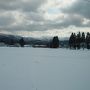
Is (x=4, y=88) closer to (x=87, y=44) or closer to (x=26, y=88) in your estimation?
(x=26, y=88)

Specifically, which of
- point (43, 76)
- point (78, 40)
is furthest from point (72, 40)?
point (43, 76)

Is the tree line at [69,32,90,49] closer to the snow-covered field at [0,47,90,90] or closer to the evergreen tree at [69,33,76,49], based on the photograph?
the evergreen tree at [69,33,76,49]

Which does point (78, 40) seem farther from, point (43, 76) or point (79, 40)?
point (43, 76)

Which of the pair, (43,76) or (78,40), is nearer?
(43,76)

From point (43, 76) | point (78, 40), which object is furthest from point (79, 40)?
point (43, 76)

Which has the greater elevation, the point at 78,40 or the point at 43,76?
the point at 78,40

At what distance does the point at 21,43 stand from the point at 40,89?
98.9 meters

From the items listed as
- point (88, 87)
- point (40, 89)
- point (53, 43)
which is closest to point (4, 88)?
point (40, 89)

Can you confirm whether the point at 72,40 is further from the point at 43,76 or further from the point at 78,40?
the point at 43,76

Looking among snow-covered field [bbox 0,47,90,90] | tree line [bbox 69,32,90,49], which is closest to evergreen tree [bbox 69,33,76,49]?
tree line [bbox 69,32,90,49]

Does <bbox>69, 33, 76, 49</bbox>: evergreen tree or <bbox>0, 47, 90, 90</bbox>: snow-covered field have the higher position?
<bbox>69, 33, 76, 49</bbox>: evergreen tree

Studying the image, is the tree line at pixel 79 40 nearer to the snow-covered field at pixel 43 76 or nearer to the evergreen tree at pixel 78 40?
the evergreen tree at pixel 78 40

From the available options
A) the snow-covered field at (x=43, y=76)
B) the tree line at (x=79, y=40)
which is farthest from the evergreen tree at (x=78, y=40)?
the snow-covered field at (x=43, y=76)

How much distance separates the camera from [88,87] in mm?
8250
